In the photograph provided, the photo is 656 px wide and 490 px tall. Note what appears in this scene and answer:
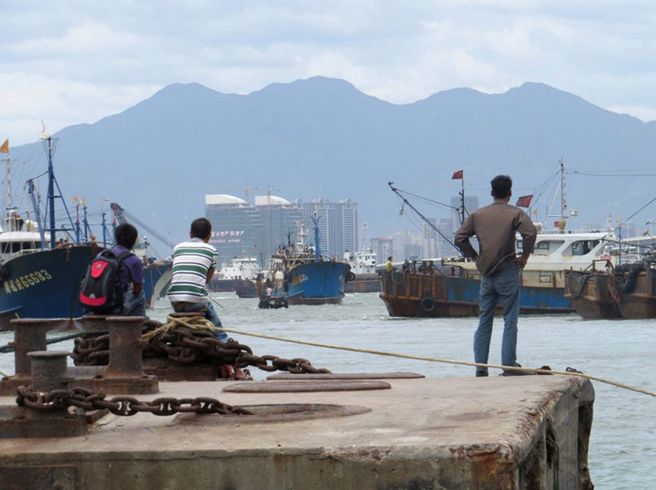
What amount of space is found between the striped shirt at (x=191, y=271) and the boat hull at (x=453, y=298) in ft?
120

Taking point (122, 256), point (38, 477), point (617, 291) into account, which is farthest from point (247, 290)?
point (38, 477)

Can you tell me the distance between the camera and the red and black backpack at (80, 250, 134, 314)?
28.2 ft

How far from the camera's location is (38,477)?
15.7 feet

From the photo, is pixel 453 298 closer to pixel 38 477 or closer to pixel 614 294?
pixel 614 294

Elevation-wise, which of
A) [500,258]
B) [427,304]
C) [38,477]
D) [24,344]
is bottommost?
[427,304]

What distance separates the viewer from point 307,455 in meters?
4.68

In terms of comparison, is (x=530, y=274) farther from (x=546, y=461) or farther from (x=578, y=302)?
(x=546, y=461)

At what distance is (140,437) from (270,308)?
241 feet

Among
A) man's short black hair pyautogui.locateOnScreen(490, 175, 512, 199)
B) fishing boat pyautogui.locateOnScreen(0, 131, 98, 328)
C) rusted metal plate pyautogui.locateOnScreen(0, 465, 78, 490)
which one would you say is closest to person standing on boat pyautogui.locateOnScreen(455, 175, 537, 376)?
man's short black hair pyautogui.locateOnScreen(490, 175, 512, 199)

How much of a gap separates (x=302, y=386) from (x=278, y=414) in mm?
1236

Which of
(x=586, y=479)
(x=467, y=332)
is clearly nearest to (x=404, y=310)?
(x=467, y=332)

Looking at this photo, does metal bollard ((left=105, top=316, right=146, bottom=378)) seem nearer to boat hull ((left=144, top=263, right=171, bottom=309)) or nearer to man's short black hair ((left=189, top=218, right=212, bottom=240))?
man's short black hair ((left=189, top=218, right=212, bottom=240))

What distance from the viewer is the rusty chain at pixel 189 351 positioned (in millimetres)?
7309

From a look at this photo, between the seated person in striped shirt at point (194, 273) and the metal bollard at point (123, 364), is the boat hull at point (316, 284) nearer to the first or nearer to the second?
the seated person in striped shirt at point (194, 273)
